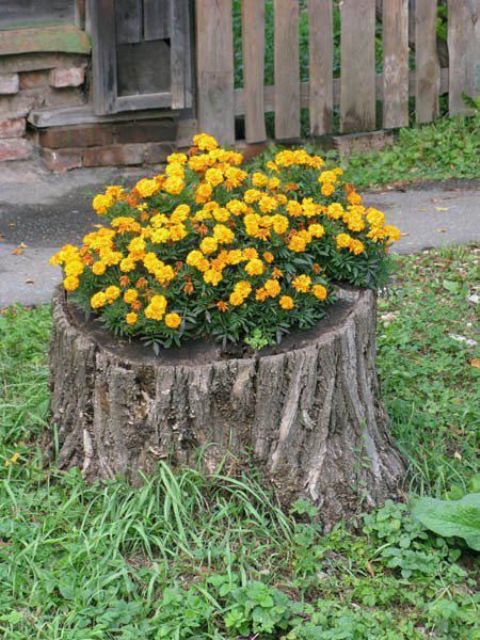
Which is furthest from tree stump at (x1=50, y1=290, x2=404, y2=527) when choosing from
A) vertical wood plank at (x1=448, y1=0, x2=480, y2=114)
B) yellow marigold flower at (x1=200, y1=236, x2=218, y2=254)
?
vertical wood plank at (x1=448, y1=0, x2=480, y2=114)

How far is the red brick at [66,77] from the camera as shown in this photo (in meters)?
7.98

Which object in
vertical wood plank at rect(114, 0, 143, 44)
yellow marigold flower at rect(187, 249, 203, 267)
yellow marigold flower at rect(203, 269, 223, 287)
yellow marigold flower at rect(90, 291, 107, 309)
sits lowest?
yellow marigold flower at rect(90, 291, 107, 309)

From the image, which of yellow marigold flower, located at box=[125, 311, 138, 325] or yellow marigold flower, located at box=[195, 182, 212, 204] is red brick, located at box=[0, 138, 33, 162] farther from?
yellow marigold flower, located at box=[125, 311, 138, 325]

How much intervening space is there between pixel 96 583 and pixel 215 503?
494 millimetres

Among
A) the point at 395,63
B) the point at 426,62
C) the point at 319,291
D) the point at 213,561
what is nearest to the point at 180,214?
the point at 319,291

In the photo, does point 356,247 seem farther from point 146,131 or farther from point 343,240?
point 146,131

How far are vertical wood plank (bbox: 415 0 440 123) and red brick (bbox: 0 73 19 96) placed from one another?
2832 millimetres

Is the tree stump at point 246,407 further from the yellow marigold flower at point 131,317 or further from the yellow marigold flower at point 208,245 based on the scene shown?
the yellow marigold flower at point 208,245

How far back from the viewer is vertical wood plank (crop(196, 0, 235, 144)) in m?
7.83

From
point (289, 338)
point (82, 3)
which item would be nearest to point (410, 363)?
point (289, 338)

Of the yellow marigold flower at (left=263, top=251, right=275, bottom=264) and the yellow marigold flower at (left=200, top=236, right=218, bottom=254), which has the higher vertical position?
the yellow marigold flower at (left=200, top=236, right=218, bottom=254)

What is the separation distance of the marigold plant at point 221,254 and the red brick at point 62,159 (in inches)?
160

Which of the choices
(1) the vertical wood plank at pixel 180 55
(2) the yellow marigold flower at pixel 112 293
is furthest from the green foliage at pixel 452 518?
(1) the vertical wood plank at pixel 180 55

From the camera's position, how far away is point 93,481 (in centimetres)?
399
